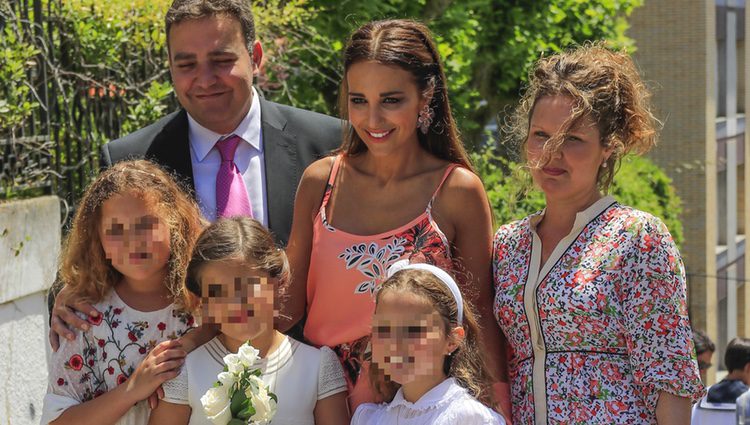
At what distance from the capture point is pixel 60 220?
5.78 metres

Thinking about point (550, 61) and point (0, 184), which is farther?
point (0, 184)

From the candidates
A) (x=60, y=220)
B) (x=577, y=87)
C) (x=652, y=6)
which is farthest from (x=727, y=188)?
(x=577, y=87)

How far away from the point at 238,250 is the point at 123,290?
0.48m

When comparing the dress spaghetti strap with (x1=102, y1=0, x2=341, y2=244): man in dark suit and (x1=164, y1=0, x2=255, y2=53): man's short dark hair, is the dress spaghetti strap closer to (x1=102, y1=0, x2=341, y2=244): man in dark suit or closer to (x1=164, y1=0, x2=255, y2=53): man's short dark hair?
(x1=102, y1=0, x2=341, y2=244): man in dark suit

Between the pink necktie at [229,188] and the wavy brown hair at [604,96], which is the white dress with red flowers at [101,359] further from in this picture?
the wavy brown hair at [604,96]

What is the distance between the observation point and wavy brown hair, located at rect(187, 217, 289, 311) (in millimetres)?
3301

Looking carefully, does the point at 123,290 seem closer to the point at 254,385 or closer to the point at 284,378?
the point at 284,378

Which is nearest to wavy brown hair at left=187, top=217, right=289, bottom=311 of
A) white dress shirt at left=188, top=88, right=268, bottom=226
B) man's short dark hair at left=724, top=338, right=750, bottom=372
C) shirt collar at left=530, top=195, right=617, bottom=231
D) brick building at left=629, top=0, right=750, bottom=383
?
white dress shirt at left=188, top=88, right=268, bottom=226

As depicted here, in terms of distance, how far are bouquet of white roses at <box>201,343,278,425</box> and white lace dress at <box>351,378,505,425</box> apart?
402 mm

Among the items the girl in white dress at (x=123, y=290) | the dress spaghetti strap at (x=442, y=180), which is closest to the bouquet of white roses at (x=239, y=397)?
the girl in white dress at (x=123, y=290)

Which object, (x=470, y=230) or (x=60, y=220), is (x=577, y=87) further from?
(x=60, y=220)

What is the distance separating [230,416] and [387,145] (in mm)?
1007

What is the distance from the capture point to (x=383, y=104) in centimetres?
348

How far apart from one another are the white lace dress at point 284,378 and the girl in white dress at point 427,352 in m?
0.16
